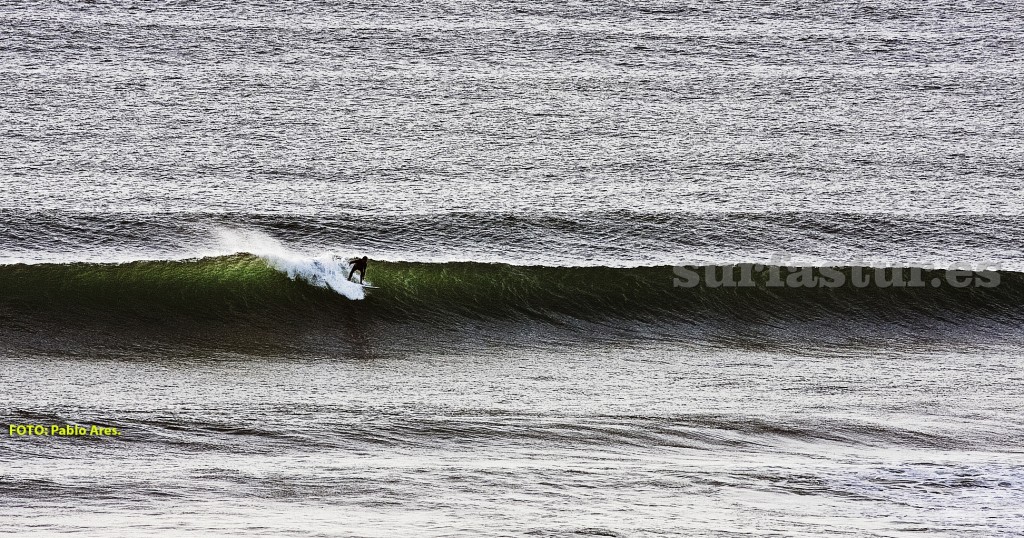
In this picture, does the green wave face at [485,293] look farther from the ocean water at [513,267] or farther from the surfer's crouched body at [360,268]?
the surfer's crouched body at [360,268]

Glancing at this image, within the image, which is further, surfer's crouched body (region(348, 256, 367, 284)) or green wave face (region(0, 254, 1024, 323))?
surfer's crouched body (region(348, 256, 367, 284))

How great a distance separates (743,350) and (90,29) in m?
10.6

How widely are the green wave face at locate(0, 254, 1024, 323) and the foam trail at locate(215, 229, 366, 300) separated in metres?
0.03

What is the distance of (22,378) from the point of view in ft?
25.7

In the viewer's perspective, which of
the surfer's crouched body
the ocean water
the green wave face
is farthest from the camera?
the surfer's crouched body

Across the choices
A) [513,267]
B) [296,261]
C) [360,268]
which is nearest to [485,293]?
[513,267]

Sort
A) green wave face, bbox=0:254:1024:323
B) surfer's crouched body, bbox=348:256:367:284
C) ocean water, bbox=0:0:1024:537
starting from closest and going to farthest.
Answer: ocean water, bbox=0:0:1024:537 < green wave face, bbox=0:254:1024:323 < surfer's crouched body, bbox=348:256:367:284

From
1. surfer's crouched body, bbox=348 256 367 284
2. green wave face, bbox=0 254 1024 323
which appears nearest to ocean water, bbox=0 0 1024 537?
green wave face, bbox=0 254 1024 323

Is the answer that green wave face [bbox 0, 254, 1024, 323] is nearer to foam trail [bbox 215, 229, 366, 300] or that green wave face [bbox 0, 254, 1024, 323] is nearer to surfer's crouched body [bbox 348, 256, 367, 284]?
foam trail [bbox 215, 229, 366, 300]

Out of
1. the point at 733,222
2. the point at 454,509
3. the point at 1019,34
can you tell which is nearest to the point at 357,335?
the point at 454,509

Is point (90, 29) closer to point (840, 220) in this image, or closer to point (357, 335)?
point (357, 335)

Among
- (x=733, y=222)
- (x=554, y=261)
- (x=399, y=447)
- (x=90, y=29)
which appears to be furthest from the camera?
(x=90, y=29)

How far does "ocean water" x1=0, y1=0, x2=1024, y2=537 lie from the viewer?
6340 millimetres

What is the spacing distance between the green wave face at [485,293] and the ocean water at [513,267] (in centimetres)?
4
